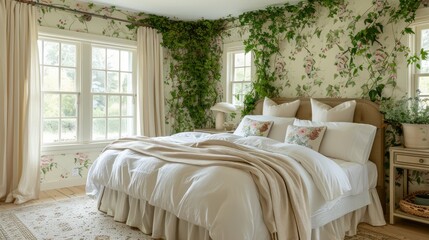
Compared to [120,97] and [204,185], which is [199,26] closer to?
[120,97]

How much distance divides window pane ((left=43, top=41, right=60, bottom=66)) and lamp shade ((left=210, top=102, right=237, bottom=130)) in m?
2.24

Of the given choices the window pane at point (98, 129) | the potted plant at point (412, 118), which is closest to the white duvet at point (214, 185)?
the potted plant at point (412, 118)

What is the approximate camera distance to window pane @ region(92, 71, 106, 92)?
15.5ft

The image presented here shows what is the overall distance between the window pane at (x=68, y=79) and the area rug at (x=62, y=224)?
1.59 m

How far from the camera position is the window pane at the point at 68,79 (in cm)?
443

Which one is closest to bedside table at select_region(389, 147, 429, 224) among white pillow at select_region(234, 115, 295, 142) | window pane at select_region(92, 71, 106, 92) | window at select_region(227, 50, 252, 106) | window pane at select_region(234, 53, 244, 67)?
white pillow at select_region(234, 115, 295, 142)

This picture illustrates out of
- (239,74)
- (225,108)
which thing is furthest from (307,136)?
(239,74)

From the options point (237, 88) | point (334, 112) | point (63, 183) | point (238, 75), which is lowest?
point (63, 183)

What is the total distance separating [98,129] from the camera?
4.80m

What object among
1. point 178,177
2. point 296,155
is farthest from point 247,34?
point 178,177

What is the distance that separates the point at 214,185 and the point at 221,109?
9.27 ft

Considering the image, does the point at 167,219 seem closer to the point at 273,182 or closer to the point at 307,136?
the point at 273,182

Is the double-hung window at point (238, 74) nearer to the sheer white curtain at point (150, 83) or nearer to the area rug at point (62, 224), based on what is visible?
the sheer white curtain at point (150, 83)

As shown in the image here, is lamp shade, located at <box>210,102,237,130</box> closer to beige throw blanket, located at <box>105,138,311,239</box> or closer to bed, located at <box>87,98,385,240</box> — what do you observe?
bed, located at <box>87,98,385,240</box>
